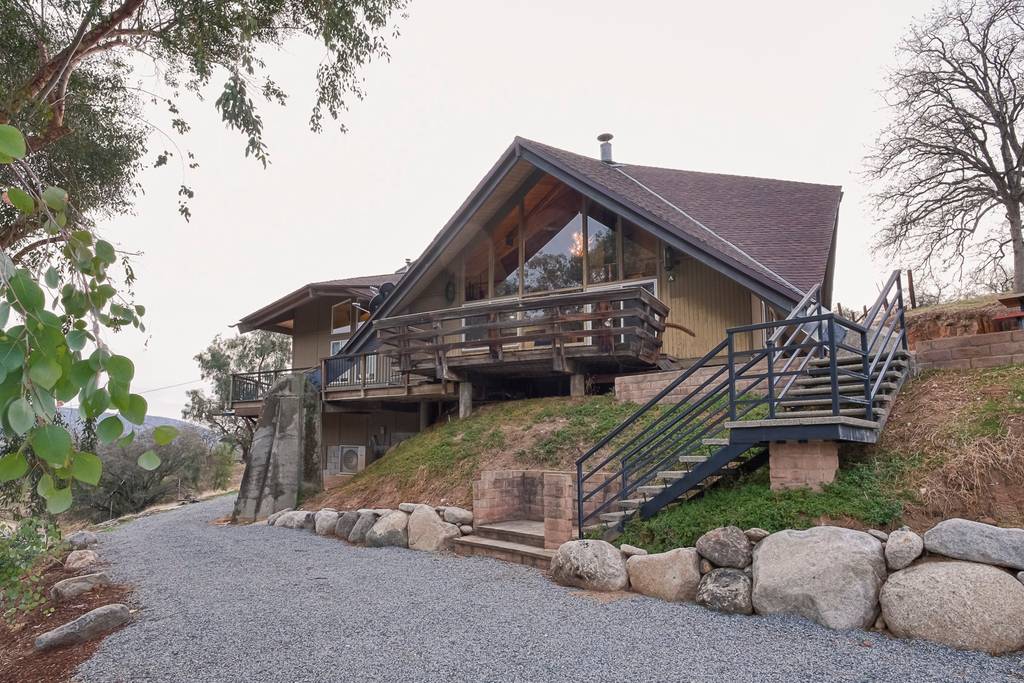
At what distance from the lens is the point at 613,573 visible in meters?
6.28

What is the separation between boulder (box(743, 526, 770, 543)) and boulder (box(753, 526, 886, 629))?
206mm

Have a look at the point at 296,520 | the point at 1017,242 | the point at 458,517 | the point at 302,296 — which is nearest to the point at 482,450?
the point at 458,517

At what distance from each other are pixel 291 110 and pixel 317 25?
1397 millimetres

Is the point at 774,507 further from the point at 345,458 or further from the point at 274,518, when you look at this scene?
the point at 345,458

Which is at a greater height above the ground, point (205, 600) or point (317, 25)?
point (317, 25)

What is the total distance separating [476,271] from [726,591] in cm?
1256

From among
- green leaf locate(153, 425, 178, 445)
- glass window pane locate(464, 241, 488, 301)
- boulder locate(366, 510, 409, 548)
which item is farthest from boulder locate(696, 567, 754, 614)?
glass window pane locate(464, 241, 488, 301)

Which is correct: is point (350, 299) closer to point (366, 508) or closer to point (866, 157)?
point (366, 508)

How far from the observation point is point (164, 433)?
4.78 ft

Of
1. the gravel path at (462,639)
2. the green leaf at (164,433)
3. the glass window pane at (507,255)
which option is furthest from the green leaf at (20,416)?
the glass window pane at (507,255)

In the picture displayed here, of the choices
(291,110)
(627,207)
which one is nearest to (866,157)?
(627,207)

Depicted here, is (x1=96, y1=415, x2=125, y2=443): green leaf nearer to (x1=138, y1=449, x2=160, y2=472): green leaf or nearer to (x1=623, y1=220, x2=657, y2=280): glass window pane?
(x1=138, y1=449, x2=160, y2=472): green leaf

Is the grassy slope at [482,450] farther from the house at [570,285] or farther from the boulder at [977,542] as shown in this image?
the boulder at [977,542]

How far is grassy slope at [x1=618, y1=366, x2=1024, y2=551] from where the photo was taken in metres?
5.56
